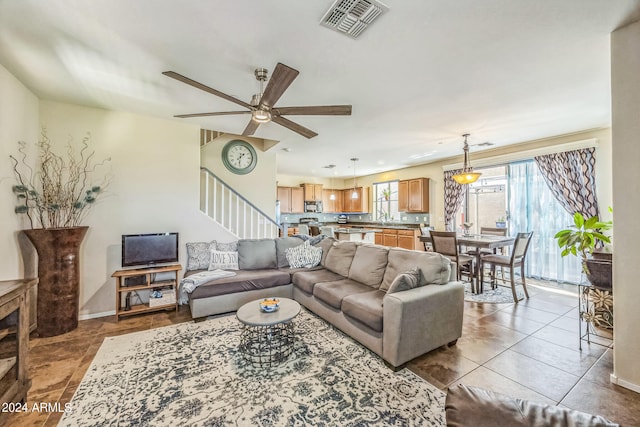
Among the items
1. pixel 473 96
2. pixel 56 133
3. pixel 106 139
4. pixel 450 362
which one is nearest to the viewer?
pixel 450 362

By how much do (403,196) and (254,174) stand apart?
4.16m

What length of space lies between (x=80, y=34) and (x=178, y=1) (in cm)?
98

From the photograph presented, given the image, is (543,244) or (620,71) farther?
(543,244)

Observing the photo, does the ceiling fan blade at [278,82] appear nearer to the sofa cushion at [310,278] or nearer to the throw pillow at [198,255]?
the sofa cushion at [310,278]

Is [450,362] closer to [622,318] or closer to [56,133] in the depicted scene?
[622,318]

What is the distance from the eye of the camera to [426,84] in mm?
2734

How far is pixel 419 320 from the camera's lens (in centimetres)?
228

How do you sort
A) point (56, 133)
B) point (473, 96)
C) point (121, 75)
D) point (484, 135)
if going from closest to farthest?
point (121, 75) → point (473, 96) → point (56, 133) → point (484, 135)

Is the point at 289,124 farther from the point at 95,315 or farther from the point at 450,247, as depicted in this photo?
the point at 95,315

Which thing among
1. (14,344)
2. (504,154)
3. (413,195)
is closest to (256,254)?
(14,344)

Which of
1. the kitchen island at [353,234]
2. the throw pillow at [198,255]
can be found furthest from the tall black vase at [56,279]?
the kitchen island at [353,234]

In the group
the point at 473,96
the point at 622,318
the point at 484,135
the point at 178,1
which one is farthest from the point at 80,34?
the point at 484,135

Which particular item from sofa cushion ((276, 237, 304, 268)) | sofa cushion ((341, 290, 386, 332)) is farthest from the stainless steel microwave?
sofa cushion ((341, 290, 386, 332))

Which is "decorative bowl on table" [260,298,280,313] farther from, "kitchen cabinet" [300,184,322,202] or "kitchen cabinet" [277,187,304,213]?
"kitchen cabinet" [300,184,322,202]
